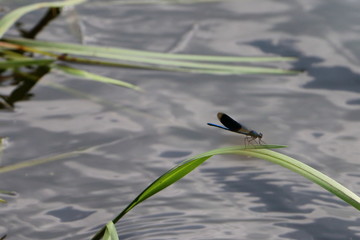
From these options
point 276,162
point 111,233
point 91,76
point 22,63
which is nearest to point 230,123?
point 276,162

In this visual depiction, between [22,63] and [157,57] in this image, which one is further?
[157,57]

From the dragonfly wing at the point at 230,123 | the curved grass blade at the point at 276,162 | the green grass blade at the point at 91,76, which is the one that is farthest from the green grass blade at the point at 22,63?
the curved grass blade at the point at 276,162

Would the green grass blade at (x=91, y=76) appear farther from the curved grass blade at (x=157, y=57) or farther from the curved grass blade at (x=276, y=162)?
the curved grass blade at (x=276, y=162)

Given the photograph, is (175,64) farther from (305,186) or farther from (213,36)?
(305,186)

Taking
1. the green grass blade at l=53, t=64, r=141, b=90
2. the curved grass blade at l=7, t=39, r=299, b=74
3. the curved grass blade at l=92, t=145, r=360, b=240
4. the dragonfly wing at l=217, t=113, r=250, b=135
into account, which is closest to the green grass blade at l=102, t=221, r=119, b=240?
the curved grass blade at l=92, t=145, r=360, b=240

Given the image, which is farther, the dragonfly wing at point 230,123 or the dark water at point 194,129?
the dark water at point 194,129

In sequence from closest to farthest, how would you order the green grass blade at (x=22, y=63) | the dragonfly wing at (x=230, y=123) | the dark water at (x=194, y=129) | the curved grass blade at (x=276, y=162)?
the curved grass blade at (x=276, y=162)
the dragonfly wing at (x=230, y=123)
the dark water at (x=194, y=129)
the green grass blade at (x=22, y=63)

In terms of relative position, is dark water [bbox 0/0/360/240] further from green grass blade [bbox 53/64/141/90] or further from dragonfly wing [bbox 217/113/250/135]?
dragonfly wing [bbox 217/113/250/135]

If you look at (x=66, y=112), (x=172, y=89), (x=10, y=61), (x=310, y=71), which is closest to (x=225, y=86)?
(x=172, y=89)

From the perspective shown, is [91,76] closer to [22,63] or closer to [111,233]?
[22,63]
